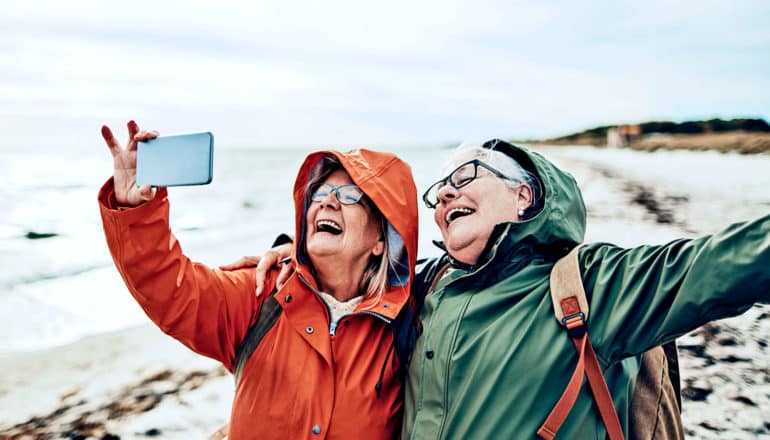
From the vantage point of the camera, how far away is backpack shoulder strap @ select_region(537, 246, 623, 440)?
217 cm

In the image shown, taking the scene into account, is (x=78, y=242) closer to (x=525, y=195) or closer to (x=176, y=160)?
(x=176, y=160)

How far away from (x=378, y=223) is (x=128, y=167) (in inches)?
54.4

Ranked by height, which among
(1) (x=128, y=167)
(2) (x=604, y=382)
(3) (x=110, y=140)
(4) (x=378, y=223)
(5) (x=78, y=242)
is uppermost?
(3) (x=110, y=140)

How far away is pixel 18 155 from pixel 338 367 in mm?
44697

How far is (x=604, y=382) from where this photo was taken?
219 cm

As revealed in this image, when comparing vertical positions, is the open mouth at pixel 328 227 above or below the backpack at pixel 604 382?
above

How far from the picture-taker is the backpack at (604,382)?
2174mm

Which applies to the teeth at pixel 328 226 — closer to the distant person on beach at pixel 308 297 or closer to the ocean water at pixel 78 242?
the distant person on beach at pixel 308 297

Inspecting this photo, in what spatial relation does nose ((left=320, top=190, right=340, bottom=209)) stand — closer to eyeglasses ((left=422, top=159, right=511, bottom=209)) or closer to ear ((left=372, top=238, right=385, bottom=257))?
ear ((left=372, top=238, right=385, bottom=257))

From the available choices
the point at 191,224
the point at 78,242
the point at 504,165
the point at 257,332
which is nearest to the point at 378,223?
the point at 504,165

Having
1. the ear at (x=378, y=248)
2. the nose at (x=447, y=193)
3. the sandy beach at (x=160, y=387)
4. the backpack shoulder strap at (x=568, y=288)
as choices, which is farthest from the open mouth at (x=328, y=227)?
the sandy beach at (x=160, y=387)

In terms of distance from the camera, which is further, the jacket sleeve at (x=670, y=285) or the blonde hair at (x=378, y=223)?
the blonde hair at (x=378, y=223)

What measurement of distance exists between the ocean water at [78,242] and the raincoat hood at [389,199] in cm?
33

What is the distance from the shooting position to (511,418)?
7.35 ft
